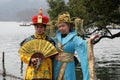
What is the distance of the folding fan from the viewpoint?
262 inches

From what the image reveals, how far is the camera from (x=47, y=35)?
6887 mm

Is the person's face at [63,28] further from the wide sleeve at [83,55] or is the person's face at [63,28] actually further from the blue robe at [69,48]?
the wide sleeve at [83,55]


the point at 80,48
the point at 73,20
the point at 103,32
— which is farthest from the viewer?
the point at 103,32

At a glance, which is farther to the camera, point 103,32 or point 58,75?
point 103,32

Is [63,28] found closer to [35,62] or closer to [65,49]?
[65,49]

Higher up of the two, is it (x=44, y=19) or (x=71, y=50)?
(x=44, y=19)

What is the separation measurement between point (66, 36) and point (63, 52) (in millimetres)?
268

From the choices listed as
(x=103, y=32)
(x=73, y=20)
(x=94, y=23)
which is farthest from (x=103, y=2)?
(x=73, y=20)

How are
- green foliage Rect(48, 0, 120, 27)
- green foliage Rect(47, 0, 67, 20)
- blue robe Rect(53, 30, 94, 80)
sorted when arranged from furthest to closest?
green foliage Rect(47, 0, 67, 20) < green foliage Rect(48, 0, 120, 27) < blue robe Rect(53, 30, 94, 80)

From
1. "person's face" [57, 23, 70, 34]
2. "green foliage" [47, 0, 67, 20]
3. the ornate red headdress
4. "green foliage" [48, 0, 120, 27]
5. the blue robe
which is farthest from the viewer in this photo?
"green foliage" [47, 0, 67, 20]

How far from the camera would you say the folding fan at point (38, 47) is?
262 inches

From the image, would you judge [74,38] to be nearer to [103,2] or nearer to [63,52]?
[63,52]

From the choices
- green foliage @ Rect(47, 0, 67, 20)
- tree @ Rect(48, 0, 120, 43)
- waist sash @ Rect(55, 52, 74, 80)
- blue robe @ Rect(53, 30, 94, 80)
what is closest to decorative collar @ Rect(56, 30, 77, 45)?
blue robe @ Rect(53, 30, 94, 80)

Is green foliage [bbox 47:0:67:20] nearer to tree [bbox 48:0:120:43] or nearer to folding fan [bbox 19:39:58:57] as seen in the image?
tree [bbox 48:0:120:43]
